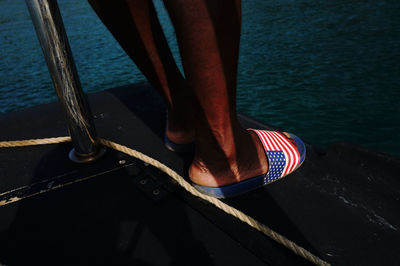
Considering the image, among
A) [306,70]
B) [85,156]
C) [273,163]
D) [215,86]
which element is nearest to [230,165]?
[273,163]

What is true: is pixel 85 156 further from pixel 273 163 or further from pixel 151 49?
pixel 273 163

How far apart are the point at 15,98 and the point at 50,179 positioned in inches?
251

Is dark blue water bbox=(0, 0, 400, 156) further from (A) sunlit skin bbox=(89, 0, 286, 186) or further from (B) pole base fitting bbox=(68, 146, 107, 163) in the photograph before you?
(B) pole base fitting bbox=(68, 146, 107, 163)

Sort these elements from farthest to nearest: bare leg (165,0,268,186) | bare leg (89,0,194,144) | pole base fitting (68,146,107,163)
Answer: pole base fitting (68,146,107,163)
bare leg (89,0,194,144)
bare leg (165,0,268,186)

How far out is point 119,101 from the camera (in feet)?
5.75

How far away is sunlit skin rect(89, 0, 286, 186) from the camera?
2.36 feet

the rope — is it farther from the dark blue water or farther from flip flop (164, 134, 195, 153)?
the dark blue water

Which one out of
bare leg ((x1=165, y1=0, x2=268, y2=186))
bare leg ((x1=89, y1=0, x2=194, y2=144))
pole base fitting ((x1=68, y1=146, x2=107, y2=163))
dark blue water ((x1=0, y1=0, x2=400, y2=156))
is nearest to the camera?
bare leg ((x1=165, y1=0, x2=268, y2=186))

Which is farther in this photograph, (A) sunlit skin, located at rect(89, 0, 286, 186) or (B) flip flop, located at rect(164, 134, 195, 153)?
(B) flip flop, located at rect(164, 134, 195, 153)

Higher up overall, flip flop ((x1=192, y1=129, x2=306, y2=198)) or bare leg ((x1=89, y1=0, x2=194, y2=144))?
bare leg ((x1=89, y1=0, x2=194, y2=144))

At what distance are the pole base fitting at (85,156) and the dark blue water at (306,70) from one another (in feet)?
9.54

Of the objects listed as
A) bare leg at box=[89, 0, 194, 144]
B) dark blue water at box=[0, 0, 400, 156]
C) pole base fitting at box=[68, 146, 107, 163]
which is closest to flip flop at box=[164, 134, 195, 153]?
bare leg at box=[89, 0, 194, 144]

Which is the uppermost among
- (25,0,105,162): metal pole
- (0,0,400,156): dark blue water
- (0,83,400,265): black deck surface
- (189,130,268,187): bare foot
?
(25,0,105,162): metal pole

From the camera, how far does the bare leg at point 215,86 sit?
2.32ft
